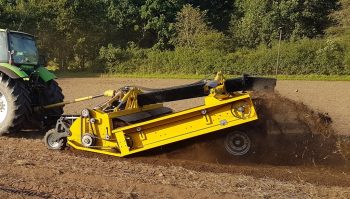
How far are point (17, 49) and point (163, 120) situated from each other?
3.62m

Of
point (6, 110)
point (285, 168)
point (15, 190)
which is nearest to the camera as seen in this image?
point (15, 190)

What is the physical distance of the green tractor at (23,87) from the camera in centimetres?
771

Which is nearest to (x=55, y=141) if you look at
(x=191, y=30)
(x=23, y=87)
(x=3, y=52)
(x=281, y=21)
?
(x=23, y=87)

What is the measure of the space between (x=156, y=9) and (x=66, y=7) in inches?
392

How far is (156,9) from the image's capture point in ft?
139

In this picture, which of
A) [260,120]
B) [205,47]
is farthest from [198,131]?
[205,47]

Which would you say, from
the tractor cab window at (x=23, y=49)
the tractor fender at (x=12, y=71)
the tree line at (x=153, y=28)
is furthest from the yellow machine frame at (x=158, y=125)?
the tree line at (x=153, y=28)

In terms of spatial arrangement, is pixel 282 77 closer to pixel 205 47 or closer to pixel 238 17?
pixel 205 47

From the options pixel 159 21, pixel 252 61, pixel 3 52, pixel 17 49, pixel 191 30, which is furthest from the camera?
pixel 159 21

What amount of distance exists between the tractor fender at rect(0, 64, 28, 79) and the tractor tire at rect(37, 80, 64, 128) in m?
0.80

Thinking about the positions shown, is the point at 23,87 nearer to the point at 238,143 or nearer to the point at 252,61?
the point at 238,143

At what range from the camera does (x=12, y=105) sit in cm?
765

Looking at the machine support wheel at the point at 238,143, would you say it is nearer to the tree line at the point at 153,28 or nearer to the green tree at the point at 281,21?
the tree line at the point at 153,28

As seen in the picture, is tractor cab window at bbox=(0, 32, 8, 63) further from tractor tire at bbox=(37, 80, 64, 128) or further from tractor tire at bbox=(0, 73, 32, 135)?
tractor tire at bbox=(37, 80, 64, 128)
